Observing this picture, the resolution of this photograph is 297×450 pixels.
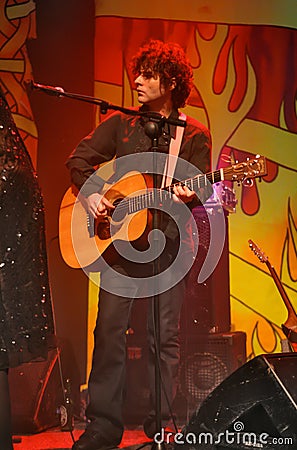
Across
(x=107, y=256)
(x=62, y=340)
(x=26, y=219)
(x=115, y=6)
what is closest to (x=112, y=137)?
(x=107, y=256)

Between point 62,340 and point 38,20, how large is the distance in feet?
6.10

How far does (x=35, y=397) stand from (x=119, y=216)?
1.00 metres

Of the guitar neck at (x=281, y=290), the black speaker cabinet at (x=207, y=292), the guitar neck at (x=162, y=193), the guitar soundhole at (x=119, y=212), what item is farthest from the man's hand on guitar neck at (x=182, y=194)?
the guitar neck at (x=281, y=290)

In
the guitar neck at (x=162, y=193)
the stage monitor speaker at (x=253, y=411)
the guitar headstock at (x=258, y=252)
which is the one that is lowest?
the guitar headstock at (x=258, y=252)

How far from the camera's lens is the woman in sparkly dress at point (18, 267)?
167cm

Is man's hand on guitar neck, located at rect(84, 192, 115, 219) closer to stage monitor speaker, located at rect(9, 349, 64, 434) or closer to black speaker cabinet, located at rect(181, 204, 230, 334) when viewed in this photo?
black speaker cabinet, located at rect(181, 204, 230, 334)

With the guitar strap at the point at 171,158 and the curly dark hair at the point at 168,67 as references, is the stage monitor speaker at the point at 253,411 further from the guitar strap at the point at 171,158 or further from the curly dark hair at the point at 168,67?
the curly dark hair at the point at 168,67

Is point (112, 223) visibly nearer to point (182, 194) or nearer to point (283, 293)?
point (182, 194)

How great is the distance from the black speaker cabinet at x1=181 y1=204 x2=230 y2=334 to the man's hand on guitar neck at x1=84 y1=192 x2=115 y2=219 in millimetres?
576

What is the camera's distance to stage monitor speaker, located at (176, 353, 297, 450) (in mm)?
1591

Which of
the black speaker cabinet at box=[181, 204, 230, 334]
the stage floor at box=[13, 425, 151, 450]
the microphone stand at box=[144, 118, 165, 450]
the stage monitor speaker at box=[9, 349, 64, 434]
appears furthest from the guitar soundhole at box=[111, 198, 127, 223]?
the stage floor at box=[13, 425, 151, 450]

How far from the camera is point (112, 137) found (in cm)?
325

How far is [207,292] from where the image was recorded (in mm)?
3398

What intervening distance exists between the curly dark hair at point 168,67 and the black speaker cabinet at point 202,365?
127 cm
